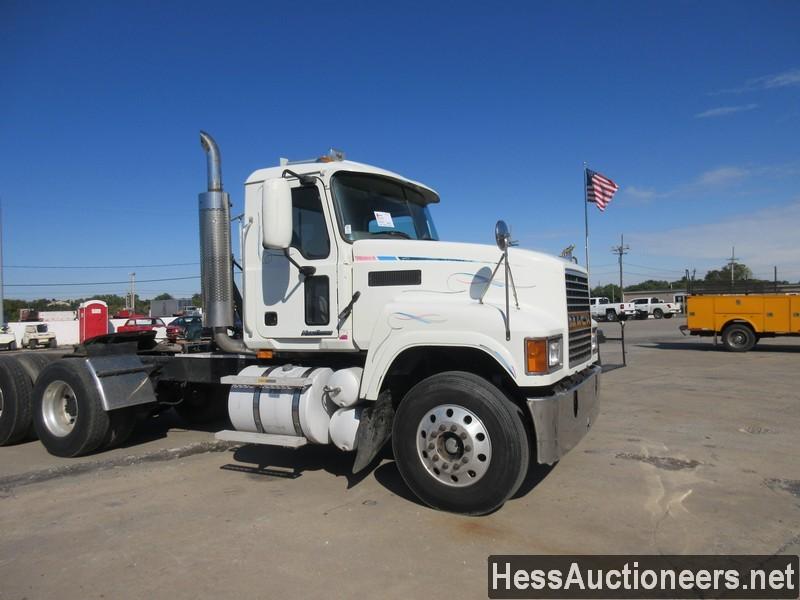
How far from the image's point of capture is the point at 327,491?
5117mm

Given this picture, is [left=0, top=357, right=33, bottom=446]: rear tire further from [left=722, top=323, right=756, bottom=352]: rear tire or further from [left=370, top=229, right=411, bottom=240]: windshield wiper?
[left=722, top=323, right=756, bottom=352]: rear tire

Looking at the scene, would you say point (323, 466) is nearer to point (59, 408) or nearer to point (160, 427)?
point (59, 408)

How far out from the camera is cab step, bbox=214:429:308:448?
515cm

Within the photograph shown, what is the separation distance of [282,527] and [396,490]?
1138 mm

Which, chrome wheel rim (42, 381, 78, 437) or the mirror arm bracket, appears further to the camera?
chrome wheel rim (42, 381, 78, 437)

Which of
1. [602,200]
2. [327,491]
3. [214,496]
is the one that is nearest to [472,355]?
[327,491]

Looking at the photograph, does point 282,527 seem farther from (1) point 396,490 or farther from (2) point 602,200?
(2) point 602,200

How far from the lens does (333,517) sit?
14.7 ft

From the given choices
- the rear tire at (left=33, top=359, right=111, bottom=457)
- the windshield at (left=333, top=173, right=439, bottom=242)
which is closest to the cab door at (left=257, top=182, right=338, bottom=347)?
the windshield at (left=333, top=173, right=439, bottom=242)

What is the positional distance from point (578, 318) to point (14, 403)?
6.52 m

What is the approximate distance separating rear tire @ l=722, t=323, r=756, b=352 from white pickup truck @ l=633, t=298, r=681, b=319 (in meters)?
30.3

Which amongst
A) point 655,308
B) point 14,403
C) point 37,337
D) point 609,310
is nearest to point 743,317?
point 14,403

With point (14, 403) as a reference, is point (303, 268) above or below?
above

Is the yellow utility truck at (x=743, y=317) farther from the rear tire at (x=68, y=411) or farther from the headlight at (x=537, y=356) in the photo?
the rear tire at (x=68, y=411)
